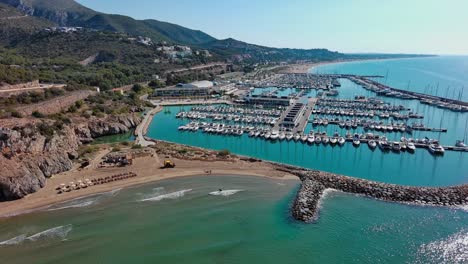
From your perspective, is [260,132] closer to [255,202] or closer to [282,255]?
[255,202]

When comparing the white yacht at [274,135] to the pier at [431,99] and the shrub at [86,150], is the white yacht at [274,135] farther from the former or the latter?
the pier at [431,99]

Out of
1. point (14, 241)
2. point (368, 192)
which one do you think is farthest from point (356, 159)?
point (14, 241)

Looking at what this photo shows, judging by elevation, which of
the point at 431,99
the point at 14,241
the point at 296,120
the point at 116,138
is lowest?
the point at 14,241

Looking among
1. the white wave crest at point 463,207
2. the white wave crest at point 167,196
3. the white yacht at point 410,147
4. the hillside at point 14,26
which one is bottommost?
the white wave crest at point 167,196

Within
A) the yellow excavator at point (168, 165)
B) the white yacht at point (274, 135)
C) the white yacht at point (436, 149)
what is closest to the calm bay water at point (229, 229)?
the yellow excavator at point (168, 165)

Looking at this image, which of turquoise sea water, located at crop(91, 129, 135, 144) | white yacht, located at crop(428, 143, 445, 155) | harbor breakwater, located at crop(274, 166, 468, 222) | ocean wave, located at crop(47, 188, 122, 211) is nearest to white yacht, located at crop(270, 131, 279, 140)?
harbor breakwater, located at crop(274, 166, 468, 222)

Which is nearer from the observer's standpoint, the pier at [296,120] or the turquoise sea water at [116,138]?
the turquoise sea water at [116,138]

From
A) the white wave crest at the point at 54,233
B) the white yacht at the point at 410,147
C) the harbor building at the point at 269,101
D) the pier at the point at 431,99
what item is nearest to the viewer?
the white wave crest at the point at 54,233

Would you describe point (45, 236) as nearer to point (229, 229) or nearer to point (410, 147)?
point (229, 229)
